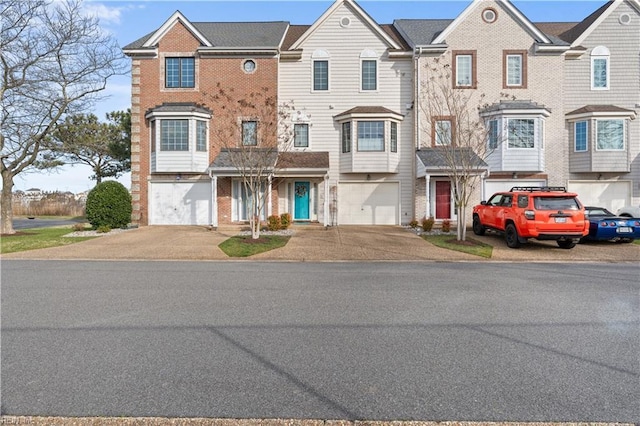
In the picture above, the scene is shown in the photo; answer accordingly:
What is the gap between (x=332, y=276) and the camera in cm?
891

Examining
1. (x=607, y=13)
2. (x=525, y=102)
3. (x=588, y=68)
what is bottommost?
(x=525, y=102)

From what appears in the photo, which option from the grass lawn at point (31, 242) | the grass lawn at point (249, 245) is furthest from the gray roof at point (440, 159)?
the grass lawn at point (31, 242)

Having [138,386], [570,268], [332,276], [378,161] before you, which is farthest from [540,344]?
[378,161]

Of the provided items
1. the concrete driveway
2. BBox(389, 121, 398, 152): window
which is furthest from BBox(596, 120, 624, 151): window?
BBox(389, 121, 398, 152): window

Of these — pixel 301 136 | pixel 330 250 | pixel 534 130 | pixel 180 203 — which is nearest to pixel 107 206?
pixel 180 203

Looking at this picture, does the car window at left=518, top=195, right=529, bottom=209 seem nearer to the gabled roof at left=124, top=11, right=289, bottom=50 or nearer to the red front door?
the red front door

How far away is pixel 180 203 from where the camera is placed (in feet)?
66.7

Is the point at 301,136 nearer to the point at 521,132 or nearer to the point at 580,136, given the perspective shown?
the point at 521,132

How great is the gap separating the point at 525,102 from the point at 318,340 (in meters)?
19.6

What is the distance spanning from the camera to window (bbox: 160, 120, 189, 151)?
1938 cm

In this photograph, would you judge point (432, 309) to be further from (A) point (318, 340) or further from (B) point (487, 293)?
(A) point (318, 340)

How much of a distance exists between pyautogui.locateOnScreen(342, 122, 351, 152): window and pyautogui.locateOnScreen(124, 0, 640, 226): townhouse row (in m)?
0.07

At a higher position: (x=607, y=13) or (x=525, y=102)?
(x=607, y=13)

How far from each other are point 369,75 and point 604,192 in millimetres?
14215
